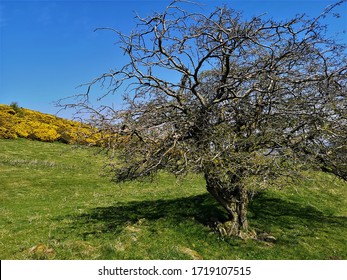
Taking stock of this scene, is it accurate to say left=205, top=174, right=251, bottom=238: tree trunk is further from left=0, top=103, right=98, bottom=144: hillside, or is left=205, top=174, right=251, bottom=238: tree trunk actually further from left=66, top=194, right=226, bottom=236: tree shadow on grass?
left=0, top=103, right=98, bottom=144: hillside

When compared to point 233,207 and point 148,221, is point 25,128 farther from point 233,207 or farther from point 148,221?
point 233,207

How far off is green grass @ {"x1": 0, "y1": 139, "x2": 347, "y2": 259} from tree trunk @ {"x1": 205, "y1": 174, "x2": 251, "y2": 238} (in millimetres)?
568

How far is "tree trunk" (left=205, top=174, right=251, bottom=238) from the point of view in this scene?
41.3 ft

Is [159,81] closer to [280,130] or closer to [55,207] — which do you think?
[280,130]

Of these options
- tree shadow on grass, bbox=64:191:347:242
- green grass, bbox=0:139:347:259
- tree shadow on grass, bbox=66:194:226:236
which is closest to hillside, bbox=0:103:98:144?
green grass, bbox=0:139:347:259

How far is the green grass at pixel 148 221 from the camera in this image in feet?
36.0

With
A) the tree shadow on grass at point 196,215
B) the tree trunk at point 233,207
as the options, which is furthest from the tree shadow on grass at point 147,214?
the tree trunk at point 233,207

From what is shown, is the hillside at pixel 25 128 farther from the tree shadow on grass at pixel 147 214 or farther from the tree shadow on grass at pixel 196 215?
the tree shadow on grass at pixel 196 215

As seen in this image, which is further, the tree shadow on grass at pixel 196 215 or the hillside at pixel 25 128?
the hillside at pixel 25 128

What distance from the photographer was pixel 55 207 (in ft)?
59.3

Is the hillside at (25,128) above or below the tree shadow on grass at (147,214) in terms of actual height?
above

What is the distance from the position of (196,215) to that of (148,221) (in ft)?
7.66

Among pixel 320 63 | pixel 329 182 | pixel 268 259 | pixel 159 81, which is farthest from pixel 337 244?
pixel 329 182

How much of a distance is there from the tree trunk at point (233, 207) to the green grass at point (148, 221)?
568 mm
